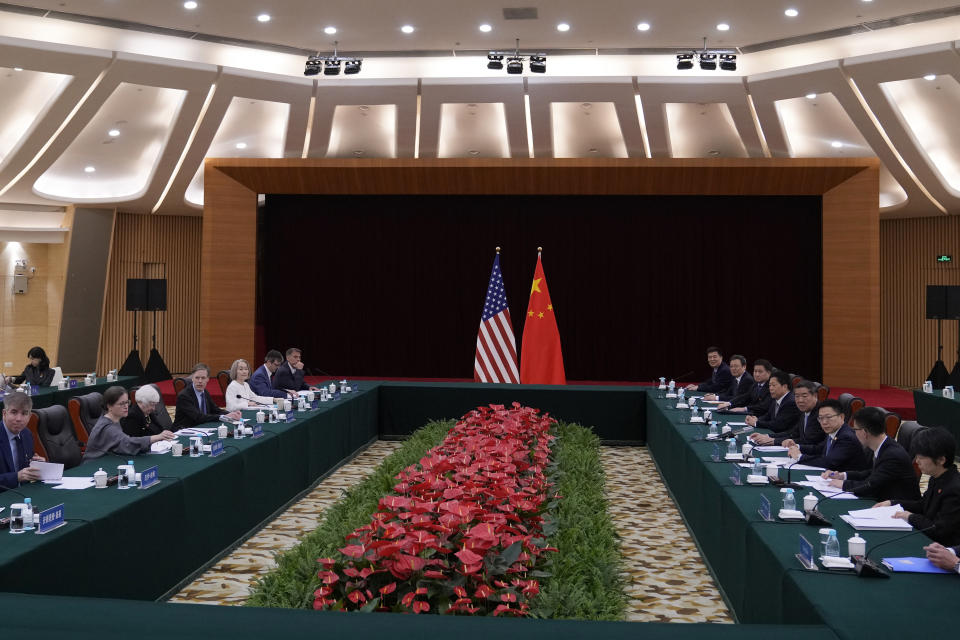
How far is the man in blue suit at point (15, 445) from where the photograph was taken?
176 inches

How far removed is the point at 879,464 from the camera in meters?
4.49

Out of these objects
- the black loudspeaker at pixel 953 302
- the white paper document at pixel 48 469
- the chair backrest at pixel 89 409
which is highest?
the black loudspeaker at pixel 953 302

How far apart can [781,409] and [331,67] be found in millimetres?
7457

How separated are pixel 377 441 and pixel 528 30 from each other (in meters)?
5.51

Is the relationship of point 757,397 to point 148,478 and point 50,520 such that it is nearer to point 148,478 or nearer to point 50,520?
point 148,478

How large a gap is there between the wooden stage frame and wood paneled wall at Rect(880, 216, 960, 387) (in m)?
3.02

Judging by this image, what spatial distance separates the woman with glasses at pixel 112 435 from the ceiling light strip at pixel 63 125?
6934mm

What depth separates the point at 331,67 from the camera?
11.5 m

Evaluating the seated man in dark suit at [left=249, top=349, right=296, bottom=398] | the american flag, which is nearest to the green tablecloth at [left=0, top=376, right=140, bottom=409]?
the seated man in dark suit at [left=249, top=349, right=296, bottom=398]

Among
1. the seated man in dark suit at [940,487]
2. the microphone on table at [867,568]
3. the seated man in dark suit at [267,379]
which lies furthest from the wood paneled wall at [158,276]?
the microphone on table at [867,568]

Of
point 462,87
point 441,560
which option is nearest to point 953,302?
point 462,87

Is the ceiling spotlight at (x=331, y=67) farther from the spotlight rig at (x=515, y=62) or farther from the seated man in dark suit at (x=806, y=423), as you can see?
the seated man in dark suit at (x=806, y=423)

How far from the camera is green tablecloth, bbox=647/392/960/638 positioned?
2.70 metres

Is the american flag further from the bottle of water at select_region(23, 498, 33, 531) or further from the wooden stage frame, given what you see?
the bottle of water at select_region(23, 498, 33, 531)
